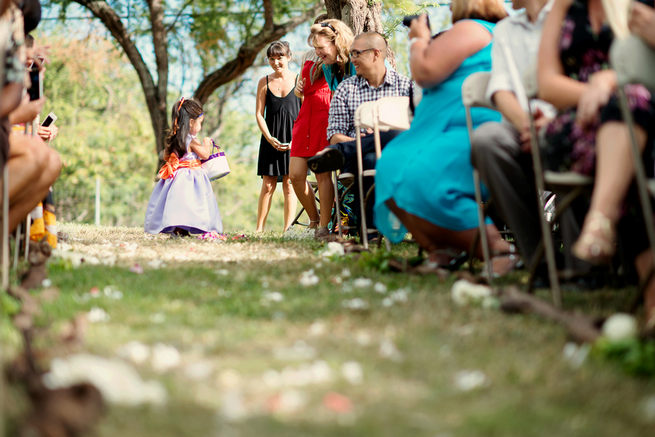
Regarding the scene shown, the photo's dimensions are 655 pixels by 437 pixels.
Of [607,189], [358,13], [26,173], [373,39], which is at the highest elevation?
[358,13]

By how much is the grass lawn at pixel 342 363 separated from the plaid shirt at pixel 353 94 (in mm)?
2851

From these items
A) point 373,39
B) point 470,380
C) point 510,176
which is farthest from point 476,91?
point 373,39

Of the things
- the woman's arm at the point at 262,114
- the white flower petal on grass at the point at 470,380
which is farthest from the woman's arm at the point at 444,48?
the woman's arm at the point at 262,114

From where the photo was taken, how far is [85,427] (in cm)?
148

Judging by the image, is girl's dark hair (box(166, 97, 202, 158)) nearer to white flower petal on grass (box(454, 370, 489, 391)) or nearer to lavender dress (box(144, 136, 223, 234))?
lavender dress (box(144, 136, 223, 234))

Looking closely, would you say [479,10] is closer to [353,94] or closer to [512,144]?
[512,144]

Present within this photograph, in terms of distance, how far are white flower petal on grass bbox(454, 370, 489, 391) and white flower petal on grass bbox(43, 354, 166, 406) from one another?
2.40 feet

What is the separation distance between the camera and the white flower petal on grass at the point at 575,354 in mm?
2025

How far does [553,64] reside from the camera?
9.50 feet

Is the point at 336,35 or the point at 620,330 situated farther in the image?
the point at 336,35

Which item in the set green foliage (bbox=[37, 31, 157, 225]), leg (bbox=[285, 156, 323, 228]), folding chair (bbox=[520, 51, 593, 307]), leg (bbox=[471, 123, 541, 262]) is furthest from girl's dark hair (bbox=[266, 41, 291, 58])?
green foliage (bbox=[37, 31, 157, 225])

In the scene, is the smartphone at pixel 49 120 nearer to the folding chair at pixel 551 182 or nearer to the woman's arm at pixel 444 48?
the woman's arm at pixel 444 48

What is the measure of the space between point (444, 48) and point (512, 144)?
87 cm

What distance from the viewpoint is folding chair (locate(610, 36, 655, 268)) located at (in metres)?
2.31
